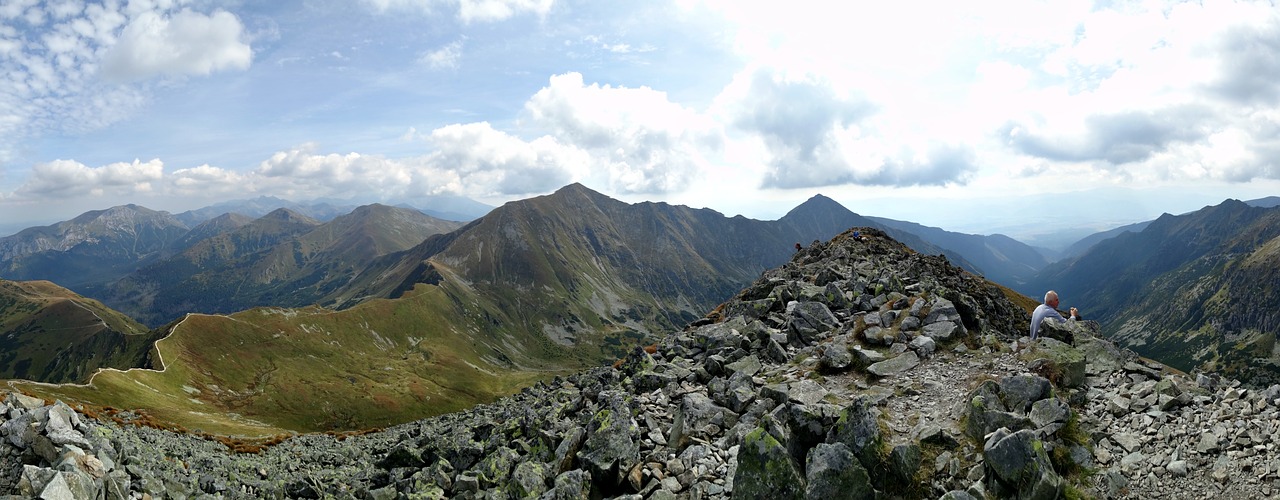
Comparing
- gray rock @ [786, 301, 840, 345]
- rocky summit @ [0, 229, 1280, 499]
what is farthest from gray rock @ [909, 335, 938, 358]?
gray rock @ [786, 301, 840, 345]

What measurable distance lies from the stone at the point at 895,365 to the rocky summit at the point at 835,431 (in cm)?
19

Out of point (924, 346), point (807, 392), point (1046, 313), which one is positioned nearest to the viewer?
point (807, 392)

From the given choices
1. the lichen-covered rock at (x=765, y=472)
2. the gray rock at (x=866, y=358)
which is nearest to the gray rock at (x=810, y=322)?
the gray rock at (x=866, y=358)

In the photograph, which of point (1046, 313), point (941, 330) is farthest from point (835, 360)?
point (1046, 313)

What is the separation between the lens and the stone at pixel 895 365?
893 inches

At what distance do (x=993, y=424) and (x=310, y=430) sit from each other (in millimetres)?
164981

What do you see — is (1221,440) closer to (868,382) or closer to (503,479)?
(868,382)

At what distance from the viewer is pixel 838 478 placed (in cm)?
1371

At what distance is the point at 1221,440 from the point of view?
12586 millimetres

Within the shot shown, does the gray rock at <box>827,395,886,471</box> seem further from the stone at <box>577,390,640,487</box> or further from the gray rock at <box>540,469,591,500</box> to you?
the gray rock at <box>540,469,591,500</box>

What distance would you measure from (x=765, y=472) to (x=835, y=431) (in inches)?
117

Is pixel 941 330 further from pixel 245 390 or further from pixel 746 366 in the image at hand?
pixel 245 390

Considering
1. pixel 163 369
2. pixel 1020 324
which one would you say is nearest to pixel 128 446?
pixel 1020 324

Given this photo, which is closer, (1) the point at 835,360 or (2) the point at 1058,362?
(2) the point at 1058,362
